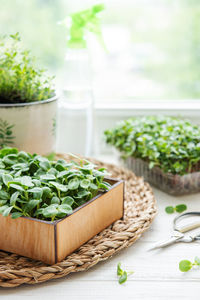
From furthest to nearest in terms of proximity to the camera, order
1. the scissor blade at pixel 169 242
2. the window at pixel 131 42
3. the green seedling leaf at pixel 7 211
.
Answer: the window at pixel 131 42 → the scissor blade at pixel 169 242 → the green seedling leaf at pixel 7 211

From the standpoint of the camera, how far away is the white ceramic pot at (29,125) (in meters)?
0.82

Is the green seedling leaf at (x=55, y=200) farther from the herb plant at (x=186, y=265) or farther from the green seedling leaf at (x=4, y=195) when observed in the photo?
the herb plant at (x=186, y=265)

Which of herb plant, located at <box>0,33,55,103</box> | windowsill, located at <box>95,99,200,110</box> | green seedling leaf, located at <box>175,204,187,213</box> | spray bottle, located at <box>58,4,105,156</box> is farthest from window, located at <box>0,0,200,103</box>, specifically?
green seedling leaf, located at <box>175,204,187,213</box>

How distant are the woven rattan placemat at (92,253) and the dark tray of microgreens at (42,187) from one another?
0.08 metres

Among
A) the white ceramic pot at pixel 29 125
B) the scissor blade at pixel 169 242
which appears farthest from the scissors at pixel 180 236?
the white ceramic pot at pixel 29 125

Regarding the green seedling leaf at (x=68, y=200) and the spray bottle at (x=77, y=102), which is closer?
the green seedling leaf at (x=68, y=200)

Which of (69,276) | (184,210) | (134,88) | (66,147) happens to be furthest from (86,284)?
(134,88)

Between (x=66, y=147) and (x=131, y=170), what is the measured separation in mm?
232

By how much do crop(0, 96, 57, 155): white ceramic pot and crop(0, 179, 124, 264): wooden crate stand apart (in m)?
0.26

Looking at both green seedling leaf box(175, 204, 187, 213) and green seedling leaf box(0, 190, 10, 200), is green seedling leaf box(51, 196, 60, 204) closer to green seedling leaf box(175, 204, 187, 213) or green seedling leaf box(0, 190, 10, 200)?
green seedling leaf box(0, 190, 10, 200)

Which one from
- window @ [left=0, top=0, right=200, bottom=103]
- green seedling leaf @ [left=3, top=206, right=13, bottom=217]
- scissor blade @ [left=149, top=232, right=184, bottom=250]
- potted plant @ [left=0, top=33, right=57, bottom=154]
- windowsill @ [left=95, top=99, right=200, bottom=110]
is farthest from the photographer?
window @ [left=0, top=0, right=200, bottom=103]

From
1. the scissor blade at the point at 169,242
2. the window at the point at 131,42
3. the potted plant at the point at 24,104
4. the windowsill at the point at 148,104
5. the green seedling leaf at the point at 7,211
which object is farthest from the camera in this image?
the window at the point at 131,42

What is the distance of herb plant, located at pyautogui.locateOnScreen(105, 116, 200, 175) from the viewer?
0.89m

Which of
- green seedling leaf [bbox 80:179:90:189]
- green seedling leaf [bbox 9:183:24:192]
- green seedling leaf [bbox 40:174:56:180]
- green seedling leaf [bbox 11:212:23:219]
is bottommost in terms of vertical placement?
green seedling leaf [bbox 11:212:23:219]
